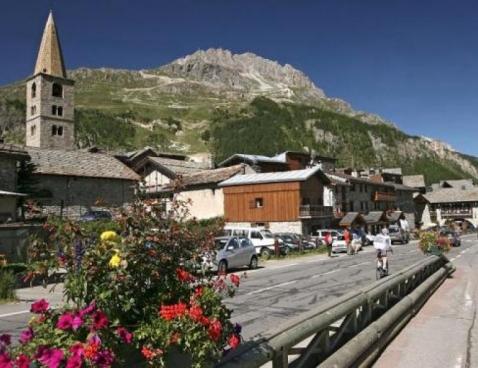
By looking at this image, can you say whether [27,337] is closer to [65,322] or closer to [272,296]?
[65,322]

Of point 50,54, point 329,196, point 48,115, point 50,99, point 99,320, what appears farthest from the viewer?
point 50,54

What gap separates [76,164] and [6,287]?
29700mm

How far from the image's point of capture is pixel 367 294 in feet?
26.8

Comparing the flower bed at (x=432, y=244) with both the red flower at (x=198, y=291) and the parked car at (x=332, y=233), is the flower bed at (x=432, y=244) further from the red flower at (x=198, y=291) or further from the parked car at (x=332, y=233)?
the parked car at (x=332, y=233)

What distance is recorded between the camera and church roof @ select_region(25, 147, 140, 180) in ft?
137

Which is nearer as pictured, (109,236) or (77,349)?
(77,349)

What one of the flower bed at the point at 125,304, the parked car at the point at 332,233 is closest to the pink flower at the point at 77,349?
the flower bed at the point at 125,304

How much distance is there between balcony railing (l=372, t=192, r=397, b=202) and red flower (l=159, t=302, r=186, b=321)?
247 ft

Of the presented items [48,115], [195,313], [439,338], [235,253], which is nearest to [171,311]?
[195,313]

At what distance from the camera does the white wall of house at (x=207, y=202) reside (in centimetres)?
5604

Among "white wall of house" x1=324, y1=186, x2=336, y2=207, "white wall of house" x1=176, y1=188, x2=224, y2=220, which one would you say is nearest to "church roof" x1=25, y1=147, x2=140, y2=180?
"white wall of house" x1=176, y1=188, x2=224, y2=220

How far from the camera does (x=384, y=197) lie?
7875 cm

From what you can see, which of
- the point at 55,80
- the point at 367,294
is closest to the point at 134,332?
the point at 367,294

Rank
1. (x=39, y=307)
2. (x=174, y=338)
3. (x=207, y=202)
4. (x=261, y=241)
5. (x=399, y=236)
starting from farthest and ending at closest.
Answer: (x=207, y=202) < (x=399, y=236) < (x=261, y=241) < (x=174, y=338) < (x=39, y=307)
